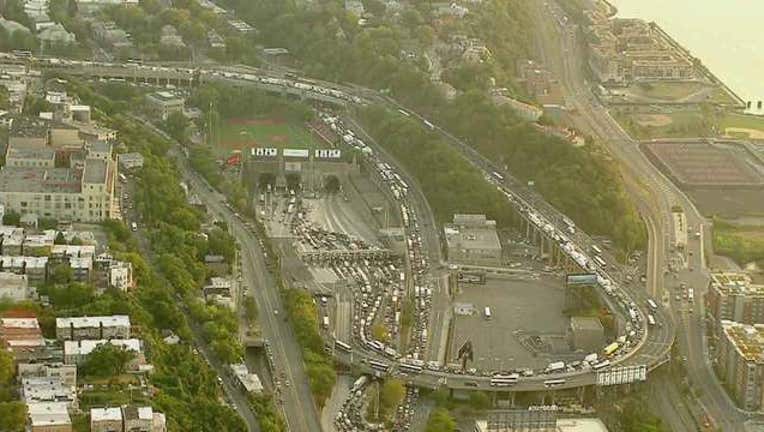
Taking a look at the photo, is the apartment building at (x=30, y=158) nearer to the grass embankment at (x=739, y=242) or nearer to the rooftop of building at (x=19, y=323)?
the rooftop of building at (x=19, y=323)

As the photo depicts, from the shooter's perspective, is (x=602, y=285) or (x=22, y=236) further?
(x=602, y=285)

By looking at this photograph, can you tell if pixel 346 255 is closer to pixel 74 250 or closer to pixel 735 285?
pixel 74 250

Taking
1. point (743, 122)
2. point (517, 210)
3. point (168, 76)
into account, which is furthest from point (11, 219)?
point (743, 122)

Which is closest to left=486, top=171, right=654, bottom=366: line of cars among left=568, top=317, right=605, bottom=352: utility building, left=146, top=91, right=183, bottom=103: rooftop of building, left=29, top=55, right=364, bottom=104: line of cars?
left=568, top=317, right=605, bottom=352: utility building

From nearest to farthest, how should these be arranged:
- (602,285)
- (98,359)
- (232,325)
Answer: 1. (98,359)
2. (232,325)
3. (602,285)

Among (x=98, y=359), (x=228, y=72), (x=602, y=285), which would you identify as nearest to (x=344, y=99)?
(x=228, y=72)

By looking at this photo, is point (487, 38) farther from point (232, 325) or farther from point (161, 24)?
point (232, 325)
